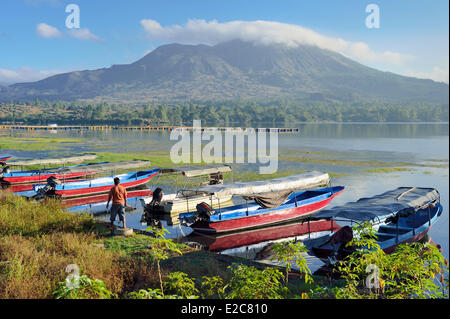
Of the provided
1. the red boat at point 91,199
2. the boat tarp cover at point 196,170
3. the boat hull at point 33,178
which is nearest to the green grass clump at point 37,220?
the boat tarp cover at point 196,170

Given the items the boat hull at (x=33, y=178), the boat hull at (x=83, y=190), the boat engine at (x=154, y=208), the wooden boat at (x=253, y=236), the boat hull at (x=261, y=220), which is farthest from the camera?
the boat hull at (x=33, y=178)

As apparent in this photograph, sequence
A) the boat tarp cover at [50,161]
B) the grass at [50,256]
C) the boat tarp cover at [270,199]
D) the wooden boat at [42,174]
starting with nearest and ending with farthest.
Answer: the grass at [50,256]
the boat tarp cover at [270,199]
the wooden boat at [42,174]
the boat tarp cover at [50,161]

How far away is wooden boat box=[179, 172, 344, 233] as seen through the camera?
21250 millimetres

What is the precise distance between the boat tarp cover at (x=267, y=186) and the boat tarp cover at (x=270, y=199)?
3.69 feet

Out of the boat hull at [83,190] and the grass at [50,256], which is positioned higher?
the grass at [50,256]

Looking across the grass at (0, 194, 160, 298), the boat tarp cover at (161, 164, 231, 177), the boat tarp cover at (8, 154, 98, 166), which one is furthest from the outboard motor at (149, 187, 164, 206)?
the boat tarp cover at (8, 154, 98, 166)

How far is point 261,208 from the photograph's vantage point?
2319 cm

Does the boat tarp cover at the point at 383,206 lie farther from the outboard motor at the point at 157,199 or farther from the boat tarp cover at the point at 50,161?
the boat tarp cover at the point at 50,161

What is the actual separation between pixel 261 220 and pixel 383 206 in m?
6.83

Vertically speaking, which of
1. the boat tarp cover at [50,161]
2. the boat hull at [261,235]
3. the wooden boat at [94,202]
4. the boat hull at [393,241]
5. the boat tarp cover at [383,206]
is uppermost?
the boat tarp cover at [50,161]

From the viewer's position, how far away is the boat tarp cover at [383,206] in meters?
17.1

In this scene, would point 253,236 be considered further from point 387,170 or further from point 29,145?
point 29,145

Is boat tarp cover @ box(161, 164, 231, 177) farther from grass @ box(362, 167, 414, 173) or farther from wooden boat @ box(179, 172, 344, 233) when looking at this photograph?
grass @ box(362, 167, 414, 173)
